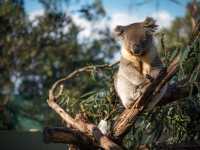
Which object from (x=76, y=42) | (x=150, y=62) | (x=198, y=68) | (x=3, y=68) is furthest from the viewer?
(x=76, y=42)

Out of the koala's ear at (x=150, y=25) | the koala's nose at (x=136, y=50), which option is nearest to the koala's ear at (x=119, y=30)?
the koala's ear at (x=150, y=25)

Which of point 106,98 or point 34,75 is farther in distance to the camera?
point 34,75

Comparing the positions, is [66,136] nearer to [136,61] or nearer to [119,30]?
[136,61]

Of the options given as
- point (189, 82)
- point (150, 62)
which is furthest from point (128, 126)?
point (150, 62)

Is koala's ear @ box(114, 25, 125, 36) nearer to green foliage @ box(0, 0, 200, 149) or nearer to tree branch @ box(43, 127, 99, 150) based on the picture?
tree branch @ box(43, 127, 99, 150)

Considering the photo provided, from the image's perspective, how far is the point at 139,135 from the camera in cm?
470

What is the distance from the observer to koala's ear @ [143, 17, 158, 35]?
462cm

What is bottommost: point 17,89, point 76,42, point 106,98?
point 17,89

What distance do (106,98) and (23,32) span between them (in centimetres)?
1012

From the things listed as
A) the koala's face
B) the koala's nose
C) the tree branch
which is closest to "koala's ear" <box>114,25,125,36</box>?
the koala's face

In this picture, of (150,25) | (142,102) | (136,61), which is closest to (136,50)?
(136,61)

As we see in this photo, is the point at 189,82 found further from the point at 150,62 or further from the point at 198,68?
the point at 150,62

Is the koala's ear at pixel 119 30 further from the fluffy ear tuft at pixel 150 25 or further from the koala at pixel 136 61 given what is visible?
the fluffy ear tuft at pixel 150 25

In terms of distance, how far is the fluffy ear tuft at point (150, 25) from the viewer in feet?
15.2
